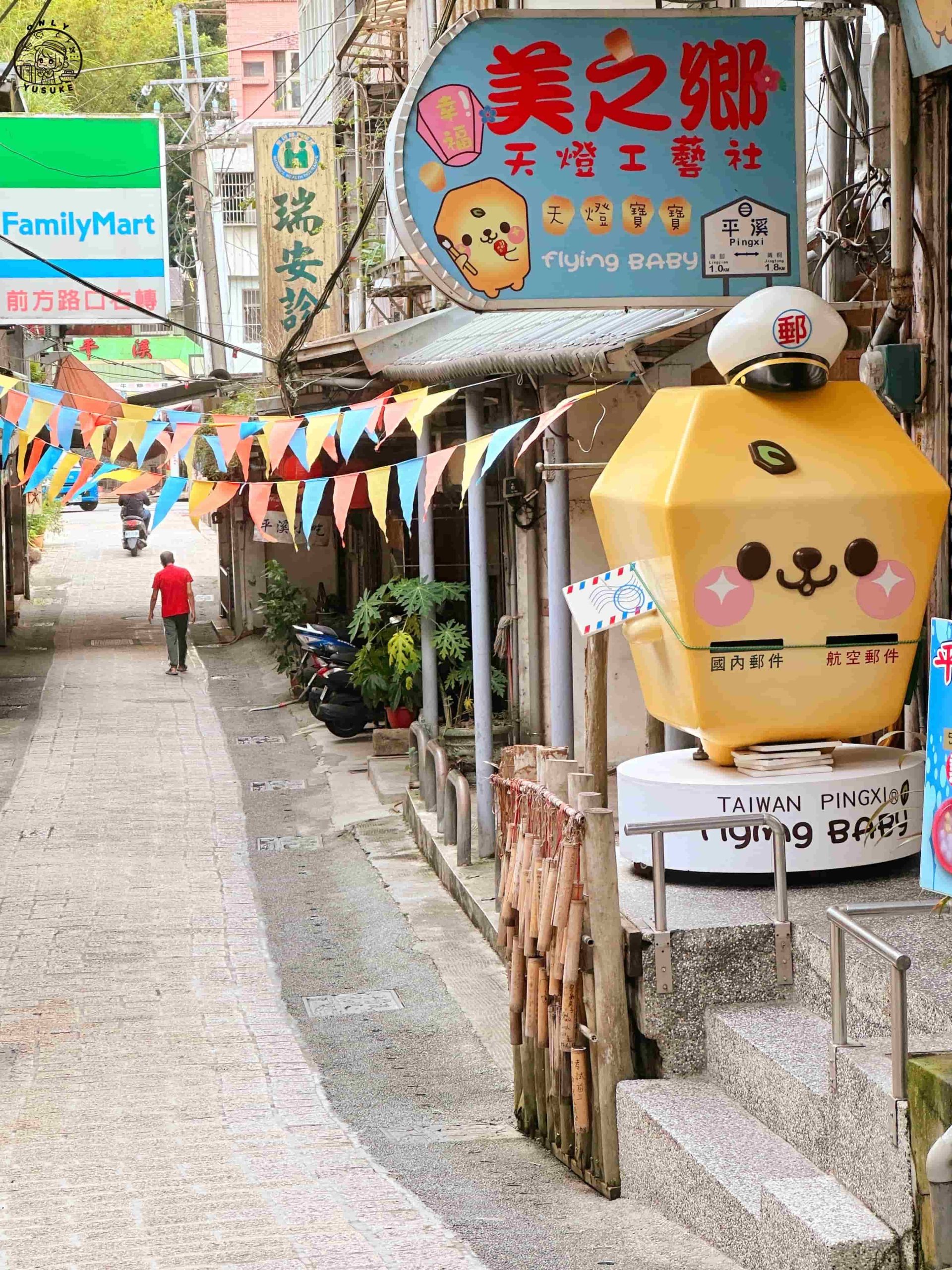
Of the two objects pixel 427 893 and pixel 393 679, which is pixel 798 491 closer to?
pixel 427 893

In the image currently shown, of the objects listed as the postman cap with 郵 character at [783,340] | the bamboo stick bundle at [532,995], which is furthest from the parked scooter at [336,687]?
the postman cap with 郵 character at [783,340]

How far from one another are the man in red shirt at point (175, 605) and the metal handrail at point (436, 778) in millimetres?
8765

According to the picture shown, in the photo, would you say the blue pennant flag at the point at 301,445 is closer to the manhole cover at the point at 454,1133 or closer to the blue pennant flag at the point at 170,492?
the blue pennant flag at the point at 170,492

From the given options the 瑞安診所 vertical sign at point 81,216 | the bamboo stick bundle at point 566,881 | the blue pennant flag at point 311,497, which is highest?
the 瑞安診所 vertical sign at point 81,216

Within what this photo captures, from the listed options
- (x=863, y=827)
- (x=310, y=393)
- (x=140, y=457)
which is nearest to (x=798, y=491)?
(x=863, y=827)

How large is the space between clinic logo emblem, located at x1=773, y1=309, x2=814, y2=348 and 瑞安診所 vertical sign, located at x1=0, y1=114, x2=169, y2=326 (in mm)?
11146

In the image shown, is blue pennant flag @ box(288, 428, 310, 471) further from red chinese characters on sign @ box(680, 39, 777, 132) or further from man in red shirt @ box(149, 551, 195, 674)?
man in red shirt @ box(149, 551, 195, 674)

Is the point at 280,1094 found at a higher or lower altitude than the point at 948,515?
lower

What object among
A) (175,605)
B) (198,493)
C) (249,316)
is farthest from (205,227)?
(198,493)

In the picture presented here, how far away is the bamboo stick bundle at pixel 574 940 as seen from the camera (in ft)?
19.4

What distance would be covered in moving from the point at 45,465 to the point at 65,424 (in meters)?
0.44

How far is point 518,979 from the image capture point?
22.0 feet

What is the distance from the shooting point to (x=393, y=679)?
14.9m

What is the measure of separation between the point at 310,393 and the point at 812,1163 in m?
11.7
